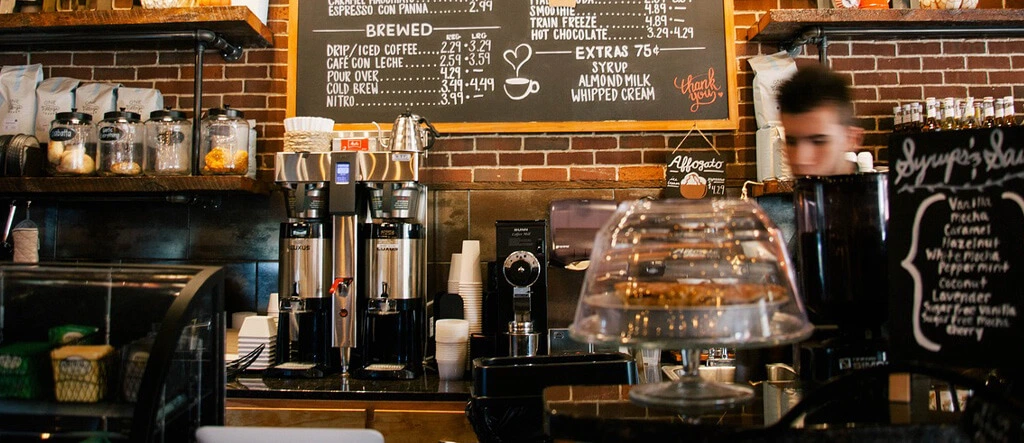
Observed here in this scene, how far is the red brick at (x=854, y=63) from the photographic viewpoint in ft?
10.9

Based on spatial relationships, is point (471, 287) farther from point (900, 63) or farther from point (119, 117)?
point (900, 63)

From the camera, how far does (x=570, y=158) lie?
3.32 m

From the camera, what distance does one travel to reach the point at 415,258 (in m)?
2.74

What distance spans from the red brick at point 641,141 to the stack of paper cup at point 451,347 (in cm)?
118

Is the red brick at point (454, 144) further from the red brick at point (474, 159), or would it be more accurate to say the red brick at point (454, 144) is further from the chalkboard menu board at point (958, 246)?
the chalkboard menu board at point (958, 246)

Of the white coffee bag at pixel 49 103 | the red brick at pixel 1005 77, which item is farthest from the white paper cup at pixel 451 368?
the red brick at pixel 1005 77

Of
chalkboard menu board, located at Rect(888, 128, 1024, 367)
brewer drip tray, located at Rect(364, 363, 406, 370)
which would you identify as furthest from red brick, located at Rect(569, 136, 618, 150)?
chalkboard menu board, located at Rect(888, 128, 1024, 367)

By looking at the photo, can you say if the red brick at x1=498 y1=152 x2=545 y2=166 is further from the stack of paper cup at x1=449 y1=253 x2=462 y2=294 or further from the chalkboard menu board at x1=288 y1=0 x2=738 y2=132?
the stack of paper cup at x1=449 y1=253 x2=462 y2=294

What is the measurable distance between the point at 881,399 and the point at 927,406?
60 millimetres

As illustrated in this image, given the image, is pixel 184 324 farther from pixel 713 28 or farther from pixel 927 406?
pixel 713 28

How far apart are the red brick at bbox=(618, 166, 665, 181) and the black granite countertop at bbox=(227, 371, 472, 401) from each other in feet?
4.04

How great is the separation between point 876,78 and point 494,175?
1.83 m

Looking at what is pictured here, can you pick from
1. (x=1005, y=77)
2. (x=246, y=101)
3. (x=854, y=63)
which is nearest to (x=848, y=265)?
(x=854, y=63)

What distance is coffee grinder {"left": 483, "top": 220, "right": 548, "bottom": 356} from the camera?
264 centimetres
